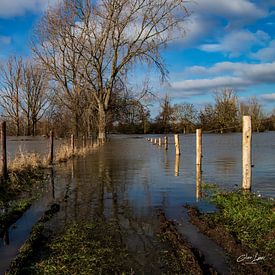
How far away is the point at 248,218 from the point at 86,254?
317 cm

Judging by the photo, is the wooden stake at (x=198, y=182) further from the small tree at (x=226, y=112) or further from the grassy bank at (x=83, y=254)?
the small tree at (x=226, y=112)

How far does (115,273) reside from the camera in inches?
185

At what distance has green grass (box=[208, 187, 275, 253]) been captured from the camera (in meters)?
5.84

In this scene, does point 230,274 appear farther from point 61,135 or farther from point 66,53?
point 61,135

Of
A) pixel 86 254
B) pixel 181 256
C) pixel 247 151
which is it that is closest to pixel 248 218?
pixel 181 256

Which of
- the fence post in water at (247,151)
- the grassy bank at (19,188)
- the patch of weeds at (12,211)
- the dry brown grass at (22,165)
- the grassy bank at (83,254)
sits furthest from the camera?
the dry brown grass at (22,165)

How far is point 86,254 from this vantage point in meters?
5.36

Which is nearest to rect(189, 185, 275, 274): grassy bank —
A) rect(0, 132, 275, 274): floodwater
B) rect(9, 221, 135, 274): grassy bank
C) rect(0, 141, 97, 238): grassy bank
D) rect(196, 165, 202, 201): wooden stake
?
rect(0, 132, 275, 274): floodwater

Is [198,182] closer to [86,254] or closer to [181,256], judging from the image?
[181,256]

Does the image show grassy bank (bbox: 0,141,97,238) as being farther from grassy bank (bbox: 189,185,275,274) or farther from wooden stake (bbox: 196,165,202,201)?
wooden stake (bbox: 196,165,202,201)

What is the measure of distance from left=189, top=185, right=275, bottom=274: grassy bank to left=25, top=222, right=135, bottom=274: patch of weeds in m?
1.47

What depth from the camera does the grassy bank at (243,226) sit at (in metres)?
5.20

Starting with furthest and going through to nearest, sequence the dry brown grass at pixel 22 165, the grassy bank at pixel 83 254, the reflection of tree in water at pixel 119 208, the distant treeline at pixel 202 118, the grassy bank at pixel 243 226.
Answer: the distant treeline at pixel 202 118, the dry brown grass at pixel 22 165, the reflection of tree in water at pixel 119 208, the grassy bank at pixel 243 226, the grassy bank at pixel 83 254

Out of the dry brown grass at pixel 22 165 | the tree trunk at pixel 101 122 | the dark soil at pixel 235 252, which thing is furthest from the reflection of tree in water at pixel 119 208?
the tree trunk at pixel 101 122
